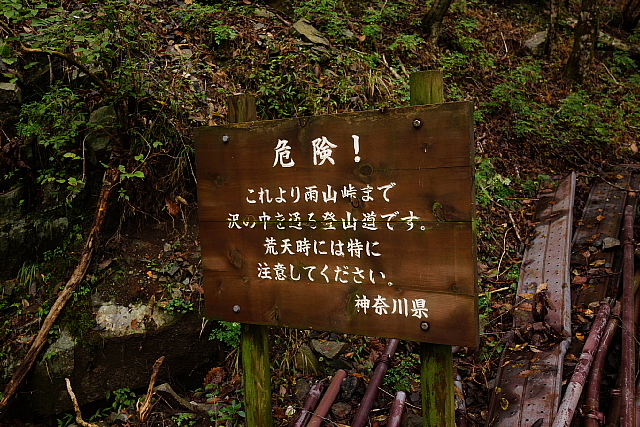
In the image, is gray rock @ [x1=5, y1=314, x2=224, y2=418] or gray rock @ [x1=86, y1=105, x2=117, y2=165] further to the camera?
gray rock @ [x1=86, y1=105, x2=117, y2=165]

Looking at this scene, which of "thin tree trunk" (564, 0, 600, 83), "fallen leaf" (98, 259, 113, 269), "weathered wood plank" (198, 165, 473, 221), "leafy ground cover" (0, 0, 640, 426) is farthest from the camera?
"thin tree trunk" (564, 0, 600, 83)

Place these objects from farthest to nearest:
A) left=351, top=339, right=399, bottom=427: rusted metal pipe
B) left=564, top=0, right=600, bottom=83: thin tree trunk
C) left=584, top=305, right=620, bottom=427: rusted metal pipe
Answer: left=564, top=0, right=600, bottom=83: thin tree trunk → left=351, top=339, right=399, bottom=427: rusted metal pipe → left=584, top=305, right=620, bottom=427: rusted metal pipe

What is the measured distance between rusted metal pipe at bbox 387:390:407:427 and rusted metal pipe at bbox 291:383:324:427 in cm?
59

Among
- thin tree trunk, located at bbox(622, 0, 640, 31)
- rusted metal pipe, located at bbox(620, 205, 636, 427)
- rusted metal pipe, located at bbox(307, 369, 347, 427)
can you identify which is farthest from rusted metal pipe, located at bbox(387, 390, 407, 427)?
thin tree trunk, located at bbox(622, 0, 640, 31)

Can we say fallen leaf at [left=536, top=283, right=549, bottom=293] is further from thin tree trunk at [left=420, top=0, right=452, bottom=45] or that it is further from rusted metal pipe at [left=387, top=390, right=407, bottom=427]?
thin tree trunk at [left=420, top=0, right=452, bottom=45]

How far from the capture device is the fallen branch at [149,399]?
3424 mm

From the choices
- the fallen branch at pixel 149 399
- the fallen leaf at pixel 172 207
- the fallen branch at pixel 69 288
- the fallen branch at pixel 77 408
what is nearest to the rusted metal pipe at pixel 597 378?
the fallen branch at pixel 149 399

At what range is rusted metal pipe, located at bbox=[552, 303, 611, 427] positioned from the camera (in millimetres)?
2625

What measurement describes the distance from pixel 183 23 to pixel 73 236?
338 cm

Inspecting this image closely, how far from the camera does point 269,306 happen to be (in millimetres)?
2488

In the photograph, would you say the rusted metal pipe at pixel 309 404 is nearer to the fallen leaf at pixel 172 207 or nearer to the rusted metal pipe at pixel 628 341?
the rusted metal pipe at pixel 628 341

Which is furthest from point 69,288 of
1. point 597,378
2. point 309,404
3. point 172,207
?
point 597,378

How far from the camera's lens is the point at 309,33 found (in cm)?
619

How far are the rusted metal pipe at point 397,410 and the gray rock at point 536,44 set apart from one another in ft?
28.6
